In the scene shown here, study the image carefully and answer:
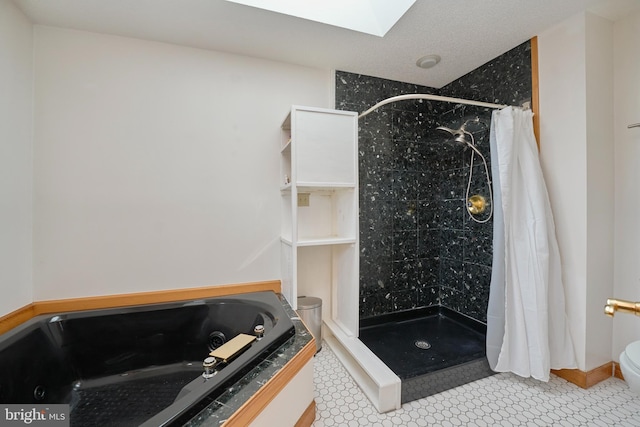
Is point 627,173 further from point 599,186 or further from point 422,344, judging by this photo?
point 422,344

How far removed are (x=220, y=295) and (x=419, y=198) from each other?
69.9 inches

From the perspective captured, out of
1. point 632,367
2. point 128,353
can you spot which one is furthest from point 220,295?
point 632,367

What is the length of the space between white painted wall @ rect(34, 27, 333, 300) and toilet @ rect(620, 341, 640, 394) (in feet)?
5.77

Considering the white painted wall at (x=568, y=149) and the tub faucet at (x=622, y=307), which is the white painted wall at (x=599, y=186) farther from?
the tub faucet at (x=622, y=307)

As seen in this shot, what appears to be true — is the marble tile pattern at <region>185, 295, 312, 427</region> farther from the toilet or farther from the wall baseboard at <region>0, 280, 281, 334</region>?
the toilet

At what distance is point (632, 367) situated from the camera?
89 centimetres

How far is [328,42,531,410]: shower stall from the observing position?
1939 mm

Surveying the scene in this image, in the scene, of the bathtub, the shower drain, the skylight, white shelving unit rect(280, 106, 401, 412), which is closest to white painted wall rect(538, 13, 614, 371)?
the shower drain

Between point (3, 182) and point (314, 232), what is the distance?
173 cm

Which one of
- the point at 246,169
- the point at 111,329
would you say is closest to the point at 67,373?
the point at 111,329

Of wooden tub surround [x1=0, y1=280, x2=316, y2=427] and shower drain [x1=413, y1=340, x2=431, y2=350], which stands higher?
wooden tub surround [x1=0, y1=280, x2=316, y2=427]

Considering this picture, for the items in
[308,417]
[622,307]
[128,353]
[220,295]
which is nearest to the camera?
[622,307]

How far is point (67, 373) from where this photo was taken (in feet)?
4.39

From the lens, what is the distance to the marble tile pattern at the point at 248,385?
80 centimetres
